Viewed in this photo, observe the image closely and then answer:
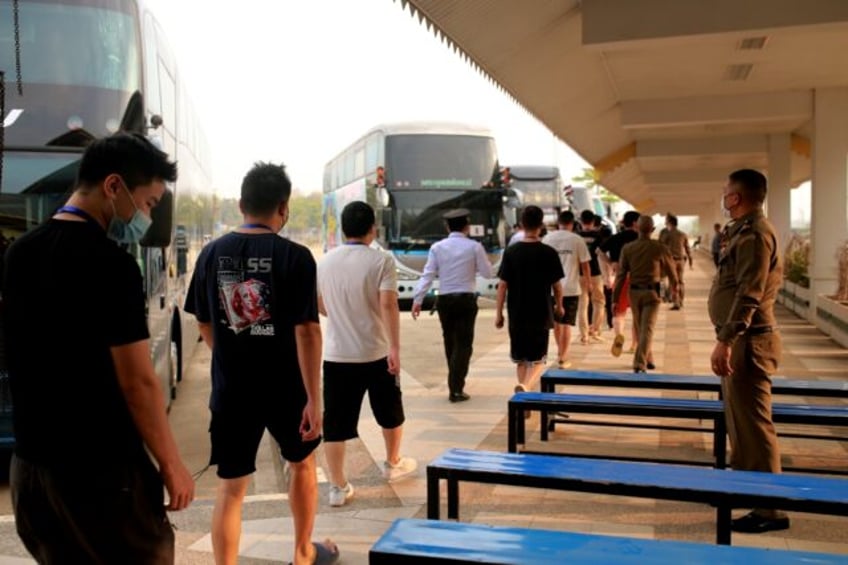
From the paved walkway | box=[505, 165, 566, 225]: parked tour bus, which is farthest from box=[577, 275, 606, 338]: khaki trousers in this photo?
box=[505, 165, 566, 225]: parked tour bus

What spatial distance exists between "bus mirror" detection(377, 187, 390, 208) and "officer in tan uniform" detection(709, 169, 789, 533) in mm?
13781

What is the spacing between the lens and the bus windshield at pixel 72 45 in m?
6.09

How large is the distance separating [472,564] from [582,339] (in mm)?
10066

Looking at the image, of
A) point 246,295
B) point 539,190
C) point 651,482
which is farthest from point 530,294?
point 539,190

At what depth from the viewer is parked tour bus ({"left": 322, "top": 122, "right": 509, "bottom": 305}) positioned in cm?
1859

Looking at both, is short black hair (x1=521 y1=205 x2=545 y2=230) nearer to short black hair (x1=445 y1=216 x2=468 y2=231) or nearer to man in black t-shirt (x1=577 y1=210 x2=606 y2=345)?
short black hair (x1=445 y1=216 x2=468 y2=231)

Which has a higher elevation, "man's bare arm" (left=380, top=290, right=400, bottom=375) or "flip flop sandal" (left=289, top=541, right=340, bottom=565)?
"man's bare arm" (left=380, top=290, right=400, bottom=375)

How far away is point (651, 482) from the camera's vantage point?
3688 mm

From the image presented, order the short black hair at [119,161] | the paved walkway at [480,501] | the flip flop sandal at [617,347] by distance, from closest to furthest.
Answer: the short black hair at [119,161], the paved walkway at [480,501], the flip flop sandal at [617,347]

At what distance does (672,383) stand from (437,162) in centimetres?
1296

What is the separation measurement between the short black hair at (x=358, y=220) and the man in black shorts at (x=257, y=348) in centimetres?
147

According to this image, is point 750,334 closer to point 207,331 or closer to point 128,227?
point 207,331

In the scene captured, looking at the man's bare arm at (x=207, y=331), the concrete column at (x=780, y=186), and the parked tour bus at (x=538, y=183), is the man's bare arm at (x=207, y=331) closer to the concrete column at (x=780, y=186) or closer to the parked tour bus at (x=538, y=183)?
the concrete column at (x=780, y=186)

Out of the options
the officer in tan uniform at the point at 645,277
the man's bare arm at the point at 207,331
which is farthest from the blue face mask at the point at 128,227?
the officer in tan uniform at the point at 645,277
